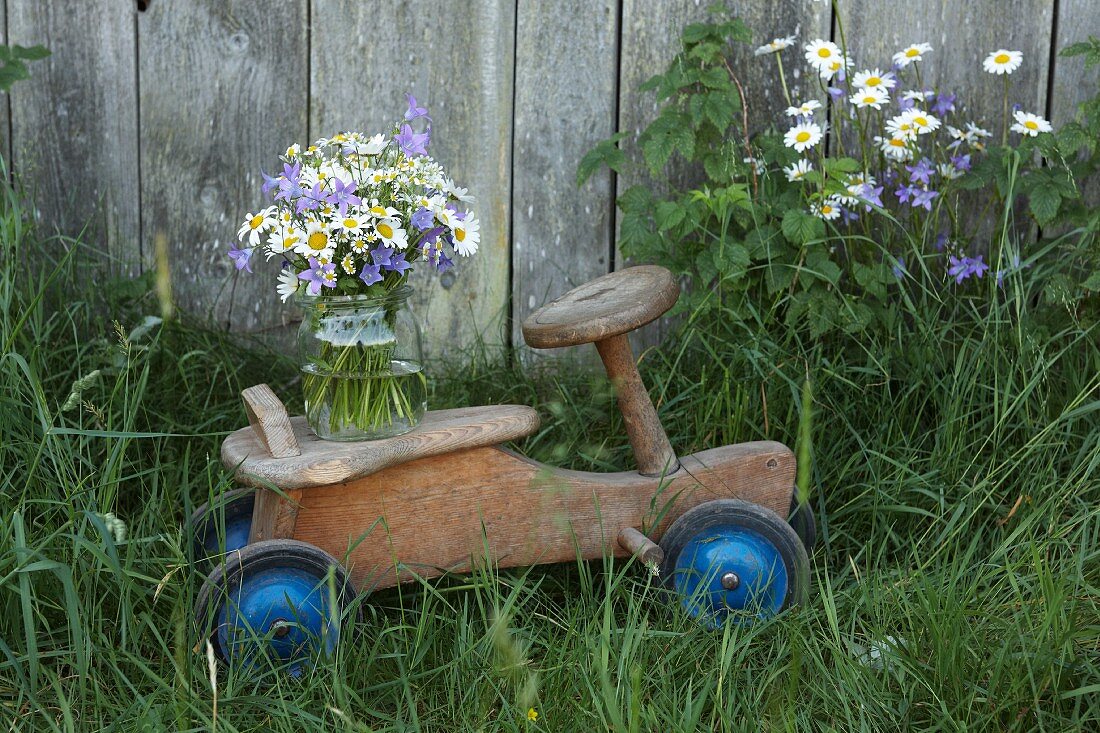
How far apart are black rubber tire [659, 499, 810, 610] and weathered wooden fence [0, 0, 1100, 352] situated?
2.91 feet

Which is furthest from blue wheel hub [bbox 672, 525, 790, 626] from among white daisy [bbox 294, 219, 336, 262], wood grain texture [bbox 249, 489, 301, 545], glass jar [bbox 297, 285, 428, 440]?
white daisy [bbox 294, 219, 336, 262]

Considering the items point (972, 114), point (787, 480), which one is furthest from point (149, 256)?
point (972, 114)

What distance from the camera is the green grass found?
153cm

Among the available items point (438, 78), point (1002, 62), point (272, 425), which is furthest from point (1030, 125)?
point (272, 425)

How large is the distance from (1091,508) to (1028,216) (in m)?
0.79

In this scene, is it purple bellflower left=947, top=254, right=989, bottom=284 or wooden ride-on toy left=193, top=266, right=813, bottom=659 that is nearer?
wooden ride-on toy left=193, top=266, right=813, bottom=659

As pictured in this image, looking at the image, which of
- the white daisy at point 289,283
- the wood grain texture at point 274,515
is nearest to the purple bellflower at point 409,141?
the white daisy at point 289,283

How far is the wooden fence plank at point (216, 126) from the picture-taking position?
2.53 meters

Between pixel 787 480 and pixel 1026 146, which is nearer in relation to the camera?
pixel 787 480

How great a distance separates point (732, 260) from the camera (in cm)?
230

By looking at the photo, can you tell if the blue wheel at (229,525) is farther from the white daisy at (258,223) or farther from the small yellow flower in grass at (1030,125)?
the small yellow flower in grass at (1030,125)

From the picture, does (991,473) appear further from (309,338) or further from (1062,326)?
(309,338)

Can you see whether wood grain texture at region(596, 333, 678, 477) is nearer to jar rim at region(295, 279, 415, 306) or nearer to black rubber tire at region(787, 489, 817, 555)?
black rubber tire at region(787, 489, 817, 555)

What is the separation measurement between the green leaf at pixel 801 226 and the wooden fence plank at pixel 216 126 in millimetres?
1106
